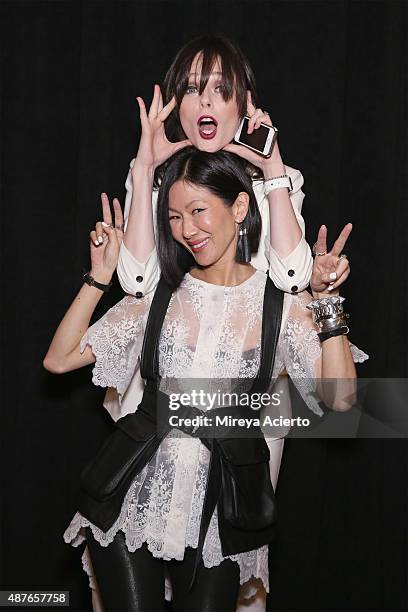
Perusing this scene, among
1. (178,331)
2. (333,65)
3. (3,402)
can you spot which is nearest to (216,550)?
(178,331)

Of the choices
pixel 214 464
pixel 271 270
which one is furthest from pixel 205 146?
pixel 214 464

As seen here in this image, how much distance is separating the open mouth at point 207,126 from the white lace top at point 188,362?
33 centimetres

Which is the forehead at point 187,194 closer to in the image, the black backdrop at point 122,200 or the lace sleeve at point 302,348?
the lace sleeve at point 302,348

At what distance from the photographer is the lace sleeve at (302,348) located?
6.05ft

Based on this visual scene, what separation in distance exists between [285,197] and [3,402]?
51.1 inches

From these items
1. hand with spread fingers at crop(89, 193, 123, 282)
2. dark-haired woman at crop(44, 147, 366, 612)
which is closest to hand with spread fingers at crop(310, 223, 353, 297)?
dark-haired woman at crop(44, 147, 366, 612)

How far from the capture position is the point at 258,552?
6.10ft

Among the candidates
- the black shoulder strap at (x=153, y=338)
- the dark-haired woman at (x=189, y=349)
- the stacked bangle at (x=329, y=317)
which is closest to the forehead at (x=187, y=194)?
the dark-haired woman at (x=189, y=349)

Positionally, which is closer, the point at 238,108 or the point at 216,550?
the point at 216,550

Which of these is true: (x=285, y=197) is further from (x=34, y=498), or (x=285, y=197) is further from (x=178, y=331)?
(x=34, y=498)

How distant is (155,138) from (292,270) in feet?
1.45

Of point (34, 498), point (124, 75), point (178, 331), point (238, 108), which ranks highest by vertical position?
point (124, 75)

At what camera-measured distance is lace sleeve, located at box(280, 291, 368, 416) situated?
6.05 feet

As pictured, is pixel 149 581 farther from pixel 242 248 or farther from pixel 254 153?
pixel 254 153
